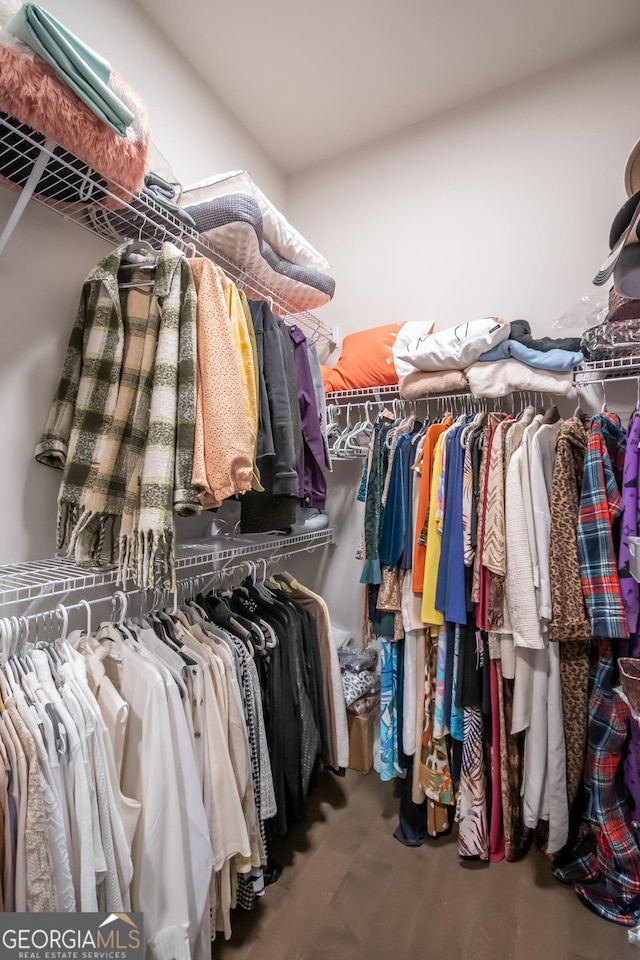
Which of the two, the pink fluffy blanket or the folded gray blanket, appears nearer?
the pink fluffy blanket

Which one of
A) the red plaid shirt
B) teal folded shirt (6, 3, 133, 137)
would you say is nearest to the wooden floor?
the red plaid shirt

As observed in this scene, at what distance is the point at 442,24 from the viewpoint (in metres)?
1.71

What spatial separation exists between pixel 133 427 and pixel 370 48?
187 centimetres

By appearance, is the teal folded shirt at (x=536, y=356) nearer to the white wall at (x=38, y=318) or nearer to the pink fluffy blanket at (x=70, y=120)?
the pink fluffy blanket at (x=70, y=120)

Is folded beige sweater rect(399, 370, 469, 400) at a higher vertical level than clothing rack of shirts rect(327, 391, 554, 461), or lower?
higher

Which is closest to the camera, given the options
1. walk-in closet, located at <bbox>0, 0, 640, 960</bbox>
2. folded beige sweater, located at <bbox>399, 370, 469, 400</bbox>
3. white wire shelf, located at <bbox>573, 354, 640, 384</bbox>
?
walk-in closet, located at <bbox>0, 0, 640, 960</bbox>

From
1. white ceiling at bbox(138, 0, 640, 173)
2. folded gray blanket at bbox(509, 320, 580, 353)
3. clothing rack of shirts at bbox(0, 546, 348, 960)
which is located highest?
white ceiling at bbox(138, 0, 640, 173)

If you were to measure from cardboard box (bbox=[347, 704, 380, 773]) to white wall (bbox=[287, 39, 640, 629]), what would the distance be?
0.44m

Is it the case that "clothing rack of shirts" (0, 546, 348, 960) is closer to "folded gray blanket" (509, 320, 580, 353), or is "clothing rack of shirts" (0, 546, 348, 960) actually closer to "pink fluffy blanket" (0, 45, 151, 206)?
"pink fluffy blanket" (0, 45, 151, 206)

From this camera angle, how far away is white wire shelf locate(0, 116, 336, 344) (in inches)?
39.3

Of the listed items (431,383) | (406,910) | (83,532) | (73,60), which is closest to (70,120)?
(73,60)

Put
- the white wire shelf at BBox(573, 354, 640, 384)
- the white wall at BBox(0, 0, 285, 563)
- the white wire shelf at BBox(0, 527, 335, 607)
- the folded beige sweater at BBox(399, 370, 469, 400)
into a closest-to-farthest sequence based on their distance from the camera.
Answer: the white wire shelf at BBox(0, 527, 335, 607), the white wall at BBox(0, 0, 285, 563), the white wire shelf at BBox(573, 354, 640, 384), the folded beige sweater at BBox(399, 370, 469, 400)

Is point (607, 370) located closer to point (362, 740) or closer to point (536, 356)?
point (536, 356)

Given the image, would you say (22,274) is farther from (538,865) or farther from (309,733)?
(538,865)
